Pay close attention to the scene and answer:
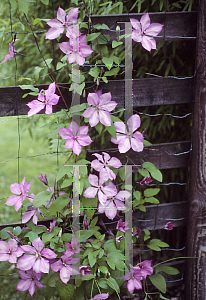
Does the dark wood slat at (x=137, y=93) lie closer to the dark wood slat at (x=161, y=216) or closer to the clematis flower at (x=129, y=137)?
the clematis flower at (x=129, y=137)

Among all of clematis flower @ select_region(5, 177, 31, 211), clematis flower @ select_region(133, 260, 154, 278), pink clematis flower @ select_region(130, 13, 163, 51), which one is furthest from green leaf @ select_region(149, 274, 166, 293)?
pink clematis flower @ select_region(130, 13, 163, 51)

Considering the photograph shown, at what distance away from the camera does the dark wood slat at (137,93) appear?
37.3 inches

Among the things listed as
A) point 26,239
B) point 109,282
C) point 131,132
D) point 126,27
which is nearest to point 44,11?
point 126,27

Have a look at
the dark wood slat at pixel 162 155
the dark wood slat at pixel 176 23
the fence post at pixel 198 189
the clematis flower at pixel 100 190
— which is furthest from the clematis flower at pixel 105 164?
the dark wood slat at pixel 176 23

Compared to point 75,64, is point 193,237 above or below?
below

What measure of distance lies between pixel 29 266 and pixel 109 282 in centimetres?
29

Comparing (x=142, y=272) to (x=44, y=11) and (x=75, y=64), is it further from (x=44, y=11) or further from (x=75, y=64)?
(x=44, y=11)

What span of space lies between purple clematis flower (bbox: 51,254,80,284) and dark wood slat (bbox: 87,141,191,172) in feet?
1.36

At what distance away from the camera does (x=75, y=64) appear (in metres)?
0.89

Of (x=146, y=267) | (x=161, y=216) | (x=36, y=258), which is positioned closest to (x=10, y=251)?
(x=36, y=258)

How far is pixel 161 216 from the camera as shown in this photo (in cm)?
120

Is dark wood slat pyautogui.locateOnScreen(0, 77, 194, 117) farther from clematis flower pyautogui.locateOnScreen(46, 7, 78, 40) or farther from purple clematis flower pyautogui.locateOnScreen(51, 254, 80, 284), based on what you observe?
purple clematis flower pyautogui.locateOnScreen(51, 254, 80, 284)

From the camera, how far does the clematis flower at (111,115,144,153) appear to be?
896 mm

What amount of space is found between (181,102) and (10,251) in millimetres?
871
